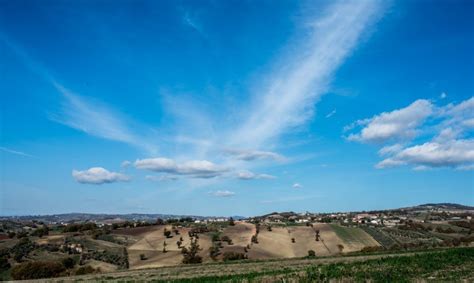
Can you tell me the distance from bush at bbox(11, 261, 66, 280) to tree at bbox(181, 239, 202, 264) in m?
25.1

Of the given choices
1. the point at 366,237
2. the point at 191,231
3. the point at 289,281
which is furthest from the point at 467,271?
the point at 191,231

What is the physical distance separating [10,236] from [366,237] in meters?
92.0

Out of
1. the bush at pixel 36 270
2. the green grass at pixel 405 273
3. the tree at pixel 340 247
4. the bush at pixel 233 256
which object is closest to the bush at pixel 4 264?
the bush at pixel 36 270

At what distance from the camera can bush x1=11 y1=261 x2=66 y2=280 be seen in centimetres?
6719

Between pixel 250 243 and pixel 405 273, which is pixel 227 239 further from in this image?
pixel 405 273

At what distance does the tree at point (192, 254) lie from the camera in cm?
8981

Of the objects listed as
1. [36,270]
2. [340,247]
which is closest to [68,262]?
[36,270]

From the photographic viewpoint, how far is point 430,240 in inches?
4345

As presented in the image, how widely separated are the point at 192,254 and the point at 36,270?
33.9 metres

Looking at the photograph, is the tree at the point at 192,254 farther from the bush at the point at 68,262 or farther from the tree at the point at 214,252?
the bush at the point at 68,262

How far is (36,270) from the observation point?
69.1 m

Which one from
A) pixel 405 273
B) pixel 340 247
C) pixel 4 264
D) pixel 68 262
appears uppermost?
pixel 340 247

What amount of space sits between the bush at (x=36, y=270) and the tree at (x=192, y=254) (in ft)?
82.4

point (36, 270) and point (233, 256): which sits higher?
point (233, 256)
